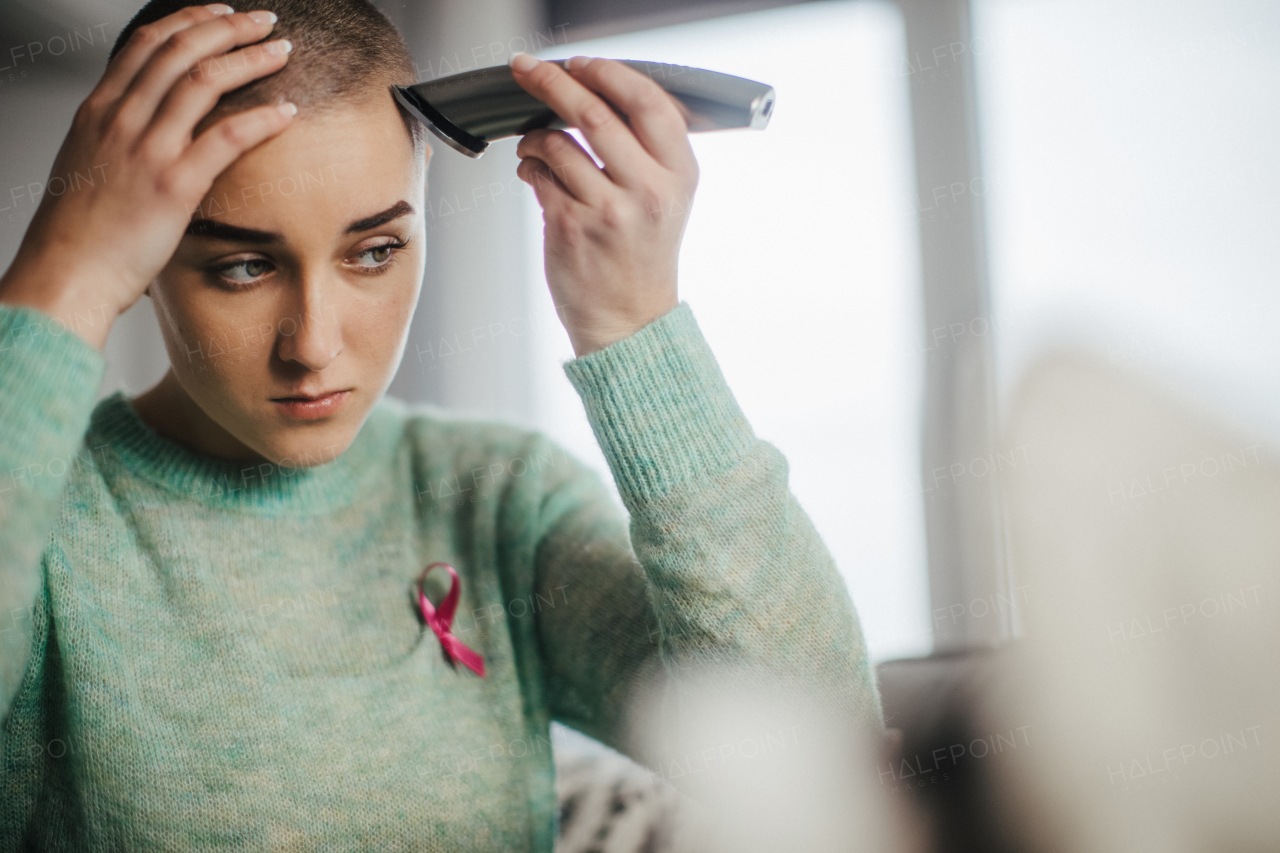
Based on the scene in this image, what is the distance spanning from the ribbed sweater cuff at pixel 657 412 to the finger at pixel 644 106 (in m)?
0.10

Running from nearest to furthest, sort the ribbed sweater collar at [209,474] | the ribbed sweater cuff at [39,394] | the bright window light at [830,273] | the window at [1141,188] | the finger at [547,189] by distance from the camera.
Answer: the ribbed sweater cuff at [39,394] < the finger at [547,189] < the ribbed sweater collar at [209,474] < the window at [1141,188] < the bright window light at [830,273]

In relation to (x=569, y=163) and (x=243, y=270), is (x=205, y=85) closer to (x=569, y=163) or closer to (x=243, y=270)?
(x=243, y=270)

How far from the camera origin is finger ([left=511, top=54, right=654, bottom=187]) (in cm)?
52

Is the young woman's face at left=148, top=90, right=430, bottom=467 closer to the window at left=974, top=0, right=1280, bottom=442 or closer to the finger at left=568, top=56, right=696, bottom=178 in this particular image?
the finger at left=568, top=56, right=696, bottom=178

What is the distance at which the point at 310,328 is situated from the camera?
0.53 m

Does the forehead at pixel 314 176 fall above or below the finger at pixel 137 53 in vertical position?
below

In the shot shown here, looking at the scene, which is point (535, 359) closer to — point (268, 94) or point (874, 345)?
point (874, 345)

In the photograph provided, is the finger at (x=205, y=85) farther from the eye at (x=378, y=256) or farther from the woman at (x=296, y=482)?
the eye at (x=378, y=256)

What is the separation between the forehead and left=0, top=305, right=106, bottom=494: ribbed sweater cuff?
0.37ft

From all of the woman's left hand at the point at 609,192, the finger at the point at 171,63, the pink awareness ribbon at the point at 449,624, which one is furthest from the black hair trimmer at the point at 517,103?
the pink awareness ribbon at the point at 449,624

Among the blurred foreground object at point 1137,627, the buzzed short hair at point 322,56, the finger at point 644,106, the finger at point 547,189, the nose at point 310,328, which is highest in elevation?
the buzzed short hair at point 322,56

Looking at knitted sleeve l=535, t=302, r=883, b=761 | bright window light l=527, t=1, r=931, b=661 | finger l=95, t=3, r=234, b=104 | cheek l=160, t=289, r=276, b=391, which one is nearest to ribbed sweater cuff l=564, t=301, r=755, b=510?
knitted sleeve l=535, t=302, r=883, b=761

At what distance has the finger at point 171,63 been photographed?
49 centimetres

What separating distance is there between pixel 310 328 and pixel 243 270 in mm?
65
